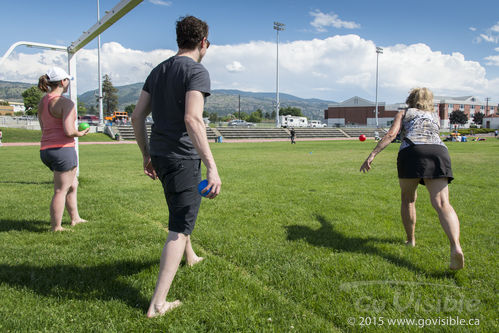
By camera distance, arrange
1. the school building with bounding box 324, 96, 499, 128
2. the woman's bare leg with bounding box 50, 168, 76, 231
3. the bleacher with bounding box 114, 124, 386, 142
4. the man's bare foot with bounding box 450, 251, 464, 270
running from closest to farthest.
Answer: the man's bare foot with bounding box 450, 251, 464, 270 < the woman's bare leg with bounding box 50, 168, 76, 231 < the bleacher with bounding box 114, 124, 386, 142 < the school building with bounding box 324, 96, 499, 128

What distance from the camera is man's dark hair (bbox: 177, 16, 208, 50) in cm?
256

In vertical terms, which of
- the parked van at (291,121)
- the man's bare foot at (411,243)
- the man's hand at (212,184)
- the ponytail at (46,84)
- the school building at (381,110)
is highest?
the school building at (381,110)

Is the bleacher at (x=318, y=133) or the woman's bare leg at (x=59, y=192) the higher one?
the bleacher at (x=318, y=133)

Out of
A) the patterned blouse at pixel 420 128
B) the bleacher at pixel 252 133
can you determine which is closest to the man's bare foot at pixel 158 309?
the patterned blouse at pixel 420 128

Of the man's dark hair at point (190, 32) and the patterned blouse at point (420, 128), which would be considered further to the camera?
the patterned blouse at point (420, 128)

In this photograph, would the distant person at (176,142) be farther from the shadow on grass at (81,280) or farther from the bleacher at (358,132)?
the bleacher at (358,132)

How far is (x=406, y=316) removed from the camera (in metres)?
2.55

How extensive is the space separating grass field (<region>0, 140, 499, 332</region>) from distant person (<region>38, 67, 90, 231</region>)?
704 mm

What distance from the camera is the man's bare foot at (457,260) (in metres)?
3.14

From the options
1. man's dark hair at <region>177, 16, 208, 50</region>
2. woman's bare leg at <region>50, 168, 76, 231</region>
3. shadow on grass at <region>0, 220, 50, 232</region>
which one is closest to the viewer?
man's dark hair at <region>177, 16, 208, 50</region>

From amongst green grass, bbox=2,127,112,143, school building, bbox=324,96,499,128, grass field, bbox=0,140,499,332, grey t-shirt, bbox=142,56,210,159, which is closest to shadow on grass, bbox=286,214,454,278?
grass field, bbox=0,140,499,332

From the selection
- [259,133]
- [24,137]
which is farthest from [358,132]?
[24,137]

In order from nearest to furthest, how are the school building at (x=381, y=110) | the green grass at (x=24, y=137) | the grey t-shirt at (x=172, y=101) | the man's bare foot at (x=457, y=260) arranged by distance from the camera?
Answer: 1. the grey t-shirt at (x=172, y=101)
2. the man's bare foot at (x=457, y=260)
3. the green grass at (x=24, y=137)
4. the school building at (x=381, y=110)

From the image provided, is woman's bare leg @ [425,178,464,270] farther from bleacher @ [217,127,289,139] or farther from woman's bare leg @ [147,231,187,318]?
bleacher @ [217,127,289,139]
